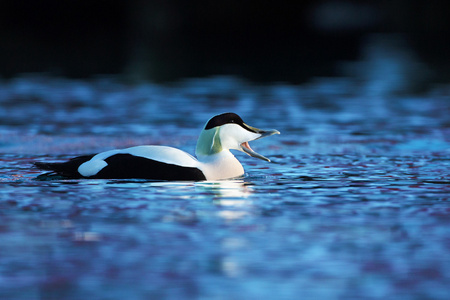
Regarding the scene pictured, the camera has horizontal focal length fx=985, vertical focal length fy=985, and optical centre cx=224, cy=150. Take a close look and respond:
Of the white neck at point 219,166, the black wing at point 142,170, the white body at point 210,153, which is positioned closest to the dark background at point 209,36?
the white body at point 210,153

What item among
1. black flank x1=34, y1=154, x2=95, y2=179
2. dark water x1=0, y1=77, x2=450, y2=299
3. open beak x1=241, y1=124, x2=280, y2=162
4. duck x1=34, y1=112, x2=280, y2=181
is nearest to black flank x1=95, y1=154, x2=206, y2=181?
duck x1=34, y1=112, x2=280, y2=181

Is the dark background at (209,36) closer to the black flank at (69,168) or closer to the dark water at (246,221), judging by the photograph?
the dark water at (246,221)

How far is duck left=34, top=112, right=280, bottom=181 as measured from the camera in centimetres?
904

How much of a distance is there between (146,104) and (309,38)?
2011cm

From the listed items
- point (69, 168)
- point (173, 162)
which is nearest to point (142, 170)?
point (173, 162)

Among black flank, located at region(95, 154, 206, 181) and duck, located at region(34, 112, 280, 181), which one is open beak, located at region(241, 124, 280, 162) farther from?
black flank, located at region(95, 154, 206, 181)

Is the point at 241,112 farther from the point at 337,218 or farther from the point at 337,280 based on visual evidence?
the point at 337,280

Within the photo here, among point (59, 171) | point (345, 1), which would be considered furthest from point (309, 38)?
point (59, 171)

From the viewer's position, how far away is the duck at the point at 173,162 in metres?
9.04

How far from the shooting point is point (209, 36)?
37.7m

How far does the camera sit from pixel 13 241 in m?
6.57

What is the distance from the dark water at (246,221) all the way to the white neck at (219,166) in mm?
150

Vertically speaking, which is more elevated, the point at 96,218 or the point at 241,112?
the point at 241,112

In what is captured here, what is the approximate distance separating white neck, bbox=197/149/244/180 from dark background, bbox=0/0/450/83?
1322 cm
